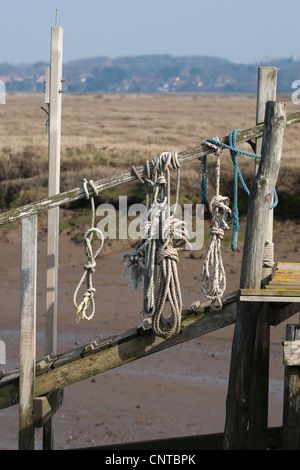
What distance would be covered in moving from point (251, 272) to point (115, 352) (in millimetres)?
1016

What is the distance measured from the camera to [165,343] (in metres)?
5.27

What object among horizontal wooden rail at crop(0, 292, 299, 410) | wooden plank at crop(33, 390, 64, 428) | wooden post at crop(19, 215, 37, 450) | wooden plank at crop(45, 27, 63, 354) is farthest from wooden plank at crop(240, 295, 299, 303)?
wooden plank at crop(45, 27, 63, 354)

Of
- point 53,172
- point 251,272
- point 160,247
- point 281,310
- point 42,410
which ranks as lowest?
point 42,410

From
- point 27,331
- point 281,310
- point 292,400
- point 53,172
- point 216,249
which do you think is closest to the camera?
point 292,400

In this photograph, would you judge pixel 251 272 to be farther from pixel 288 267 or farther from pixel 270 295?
pixel 288 267

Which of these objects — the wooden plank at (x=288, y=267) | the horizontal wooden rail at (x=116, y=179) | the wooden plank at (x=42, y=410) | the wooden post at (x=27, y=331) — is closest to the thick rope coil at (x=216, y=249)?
the horizontal wooden rail at (x=116, y=179)

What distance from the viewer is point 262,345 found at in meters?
5.32

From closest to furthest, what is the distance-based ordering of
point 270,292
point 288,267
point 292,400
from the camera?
point 270,292 → point 292,400 → point 288,267

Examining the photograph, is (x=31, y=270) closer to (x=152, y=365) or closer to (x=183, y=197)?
(x=152, y=365)

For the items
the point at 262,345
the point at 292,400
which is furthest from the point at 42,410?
the point at 292,400

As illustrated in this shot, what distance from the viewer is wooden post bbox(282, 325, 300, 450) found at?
4916 mm

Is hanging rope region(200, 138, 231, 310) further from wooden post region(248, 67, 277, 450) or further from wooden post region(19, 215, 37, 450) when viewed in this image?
wooden post region(19, 215, 37, 450)

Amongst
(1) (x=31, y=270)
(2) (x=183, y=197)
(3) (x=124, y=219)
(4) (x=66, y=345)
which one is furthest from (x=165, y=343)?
(2) (x=183, y=197)

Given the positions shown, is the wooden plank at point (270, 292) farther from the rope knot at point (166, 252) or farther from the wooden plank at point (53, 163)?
the wooden plank at point (53, 163)
